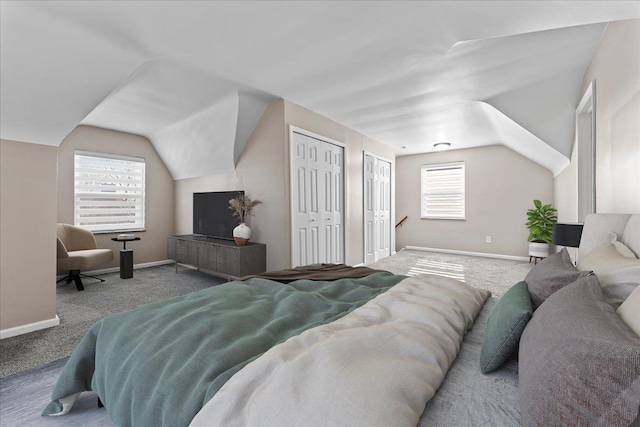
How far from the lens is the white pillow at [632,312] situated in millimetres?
746

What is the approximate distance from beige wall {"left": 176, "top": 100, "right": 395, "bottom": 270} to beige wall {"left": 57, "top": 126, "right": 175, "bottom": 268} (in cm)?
129

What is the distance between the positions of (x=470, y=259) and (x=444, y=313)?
5.51m

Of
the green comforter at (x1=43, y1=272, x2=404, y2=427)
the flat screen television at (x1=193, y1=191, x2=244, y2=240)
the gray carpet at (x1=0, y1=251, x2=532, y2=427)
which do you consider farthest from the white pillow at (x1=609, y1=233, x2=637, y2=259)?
the flat screen television at (x1=193, y1=191, x2=244, y2=240)

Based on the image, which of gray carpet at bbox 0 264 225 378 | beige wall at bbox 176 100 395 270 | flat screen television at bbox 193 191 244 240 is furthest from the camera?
flat screen television at bbox 193 191 244 240

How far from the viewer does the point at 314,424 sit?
2.27 feet

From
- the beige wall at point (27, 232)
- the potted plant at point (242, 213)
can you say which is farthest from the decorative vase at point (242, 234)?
the beige wall at point (27, 232)

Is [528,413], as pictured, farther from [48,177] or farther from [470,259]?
[470,259]

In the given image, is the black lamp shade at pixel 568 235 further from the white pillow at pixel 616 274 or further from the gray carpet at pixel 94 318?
the gray carpet at pixel 94 318

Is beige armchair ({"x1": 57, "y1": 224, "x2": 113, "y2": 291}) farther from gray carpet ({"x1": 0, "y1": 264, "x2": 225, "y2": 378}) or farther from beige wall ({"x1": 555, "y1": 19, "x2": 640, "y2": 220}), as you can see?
beige wall ({"x1": 555, "y1": 19, "x2": 640, "y2": 220})

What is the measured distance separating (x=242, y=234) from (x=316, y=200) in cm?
118

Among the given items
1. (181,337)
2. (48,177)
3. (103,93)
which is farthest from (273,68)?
(181,337)

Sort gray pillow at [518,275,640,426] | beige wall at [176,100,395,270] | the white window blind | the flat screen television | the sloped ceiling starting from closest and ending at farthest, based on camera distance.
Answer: gray pillow at [518,275,640,426] → the sloped ceiling → beige wall at [176,100,395,270] → the flat screen television → the white window blind

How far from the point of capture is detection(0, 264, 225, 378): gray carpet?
2.29 meters

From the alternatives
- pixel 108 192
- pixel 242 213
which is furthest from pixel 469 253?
pixel 108 192
